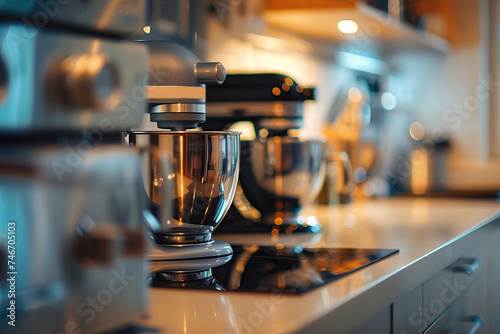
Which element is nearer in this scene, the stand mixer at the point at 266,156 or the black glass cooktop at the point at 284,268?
the black glass cooktop at the point at 284,268

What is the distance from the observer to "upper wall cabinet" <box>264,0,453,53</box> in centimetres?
173

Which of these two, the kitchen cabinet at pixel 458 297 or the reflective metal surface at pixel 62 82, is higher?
the reflective metal surface at pixel 62 82

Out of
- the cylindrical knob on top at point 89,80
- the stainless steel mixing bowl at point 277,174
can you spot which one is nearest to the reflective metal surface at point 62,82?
the cylindrical knob on top at point 89,80

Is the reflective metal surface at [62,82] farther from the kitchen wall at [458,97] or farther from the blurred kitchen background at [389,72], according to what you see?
the kitchen wall at [458,97]

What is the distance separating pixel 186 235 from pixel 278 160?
42 centimetres

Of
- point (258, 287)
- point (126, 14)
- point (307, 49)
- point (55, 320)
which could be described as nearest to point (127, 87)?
point (126, 14)

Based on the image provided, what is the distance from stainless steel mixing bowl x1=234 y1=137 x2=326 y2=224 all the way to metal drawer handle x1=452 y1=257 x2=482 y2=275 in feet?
1.08

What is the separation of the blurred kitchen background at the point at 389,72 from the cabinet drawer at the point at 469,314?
0.53 meters

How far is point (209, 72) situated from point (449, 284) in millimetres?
615

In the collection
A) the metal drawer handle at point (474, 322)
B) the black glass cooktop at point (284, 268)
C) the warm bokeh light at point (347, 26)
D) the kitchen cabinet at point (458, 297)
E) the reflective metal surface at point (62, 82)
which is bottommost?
the metal drawer handle at point (474, 322)

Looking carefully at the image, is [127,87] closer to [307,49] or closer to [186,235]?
[186,235]

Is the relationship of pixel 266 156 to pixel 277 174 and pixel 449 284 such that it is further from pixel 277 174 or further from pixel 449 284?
pixel 449 284

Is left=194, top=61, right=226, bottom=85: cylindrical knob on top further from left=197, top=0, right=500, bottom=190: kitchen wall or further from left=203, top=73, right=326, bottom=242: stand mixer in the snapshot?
left=197, top=0, right=500, bottom=190: kitchen wall

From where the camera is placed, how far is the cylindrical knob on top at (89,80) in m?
0.46
